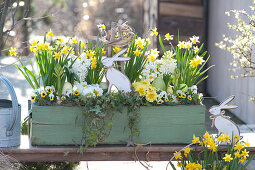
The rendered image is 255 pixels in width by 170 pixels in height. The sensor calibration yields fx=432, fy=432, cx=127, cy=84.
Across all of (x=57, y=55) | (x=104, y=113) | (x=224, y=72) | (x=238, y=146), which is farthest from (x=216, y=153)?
(x=224, y=72)

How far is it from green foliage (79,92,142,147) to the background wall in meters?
3.00

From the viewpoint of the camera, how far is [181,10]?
6.87 meters

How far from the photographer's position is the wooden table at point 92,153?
2.39 metres

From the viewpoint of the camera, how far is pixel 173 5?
6.83 m

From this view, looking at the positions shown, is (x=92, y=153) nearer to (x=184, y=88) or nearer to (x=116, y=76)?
(x=116, y=76)

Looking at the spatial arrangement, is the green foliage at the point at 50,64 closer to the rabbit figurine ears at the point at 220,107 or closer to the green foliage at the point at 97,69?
the green foliage at the point at 97,69

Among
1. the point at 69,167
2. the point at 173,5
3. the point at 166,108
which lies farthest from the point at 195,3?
the point at 166,108

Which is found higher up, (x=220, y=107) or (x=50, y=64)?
(x=50, y=64)

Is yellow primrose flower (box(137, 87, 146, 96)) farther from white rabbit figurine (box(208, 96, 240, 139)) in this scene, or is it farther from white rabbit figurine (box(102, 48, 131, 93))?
white rabbit figurine (box(208, 96, 240, 139))

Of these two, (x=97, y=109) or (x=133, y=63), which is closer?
(x=97, y=109)

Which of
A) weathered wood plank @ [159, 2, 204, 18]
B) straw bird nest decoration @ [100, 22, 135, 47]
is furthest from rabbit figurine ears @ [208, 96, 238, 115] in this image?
weathered wood plank @ [159, 2, 204, 18]

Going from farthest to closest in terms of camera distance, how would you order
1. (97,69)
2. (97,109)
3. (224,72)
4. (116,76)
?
(224,72), (97,69), (116,76), (97,109)

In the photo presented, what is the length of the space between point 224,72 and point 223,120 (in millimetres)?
4026

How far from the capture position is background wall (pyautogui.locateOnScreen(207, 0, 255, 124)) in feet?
17.5
